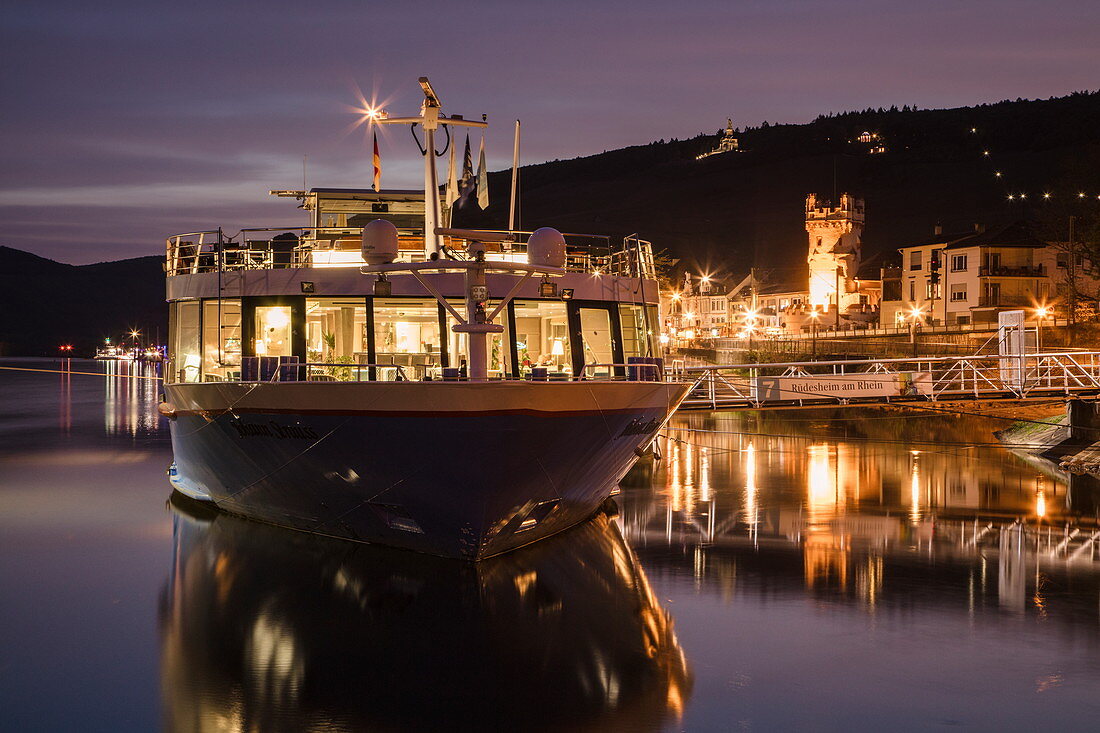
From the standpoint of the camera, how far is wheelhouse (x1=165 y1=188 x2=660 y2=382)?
19797 mm

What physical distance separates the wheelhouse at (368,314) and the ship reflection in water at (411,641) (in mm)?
3668

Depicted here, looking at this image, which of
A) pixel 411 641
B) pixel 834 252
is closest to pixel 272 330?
pixel 411 641

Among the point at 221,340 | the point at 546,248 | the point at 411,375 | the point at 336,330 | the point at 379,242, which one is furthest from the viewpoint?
the point at 221,340

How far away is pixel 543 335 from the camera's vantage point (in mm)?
21297

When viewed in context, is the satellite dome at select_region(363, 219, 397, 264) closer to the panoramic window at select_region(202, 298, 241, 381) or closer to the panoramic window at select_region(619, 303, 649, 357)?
the panoramic window at select_region(202, 298, 241, 381)

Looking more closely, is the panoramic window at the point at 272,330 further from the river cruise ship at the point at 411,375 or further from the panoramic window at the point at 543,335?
the panoramic window at the point at 543,335

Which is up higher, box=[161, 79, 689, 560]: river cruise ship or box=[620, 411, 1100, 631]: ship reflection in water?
box=[161, 79, 689, 560]: river cruise ship

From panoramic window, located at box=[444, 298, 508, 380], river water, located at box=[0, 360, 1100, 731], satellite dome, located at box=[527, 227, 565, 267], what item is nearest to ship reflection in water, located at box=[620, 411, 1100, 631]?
river water, located at box=[0, 360, 1100, 731]

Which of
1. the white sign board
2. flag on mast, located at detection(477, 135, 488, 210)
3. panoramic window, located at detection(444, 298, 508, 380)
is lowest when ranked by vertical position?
the white sign board

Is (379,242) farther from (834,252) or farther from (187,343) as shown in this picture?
(834,252)

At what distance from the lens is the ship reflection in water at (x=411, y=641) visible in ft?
42.8

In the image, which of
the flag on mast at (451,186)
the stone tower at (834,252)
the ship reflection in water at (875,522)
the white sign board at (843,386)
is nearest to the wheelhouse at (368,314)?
the flag on mast at (451,186)

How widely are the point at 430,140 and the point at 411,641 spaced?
10981mm

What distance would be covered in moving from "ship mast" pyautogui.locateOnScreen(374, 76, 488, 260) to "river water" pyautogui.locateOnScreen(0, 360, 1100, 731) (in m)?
6.24
